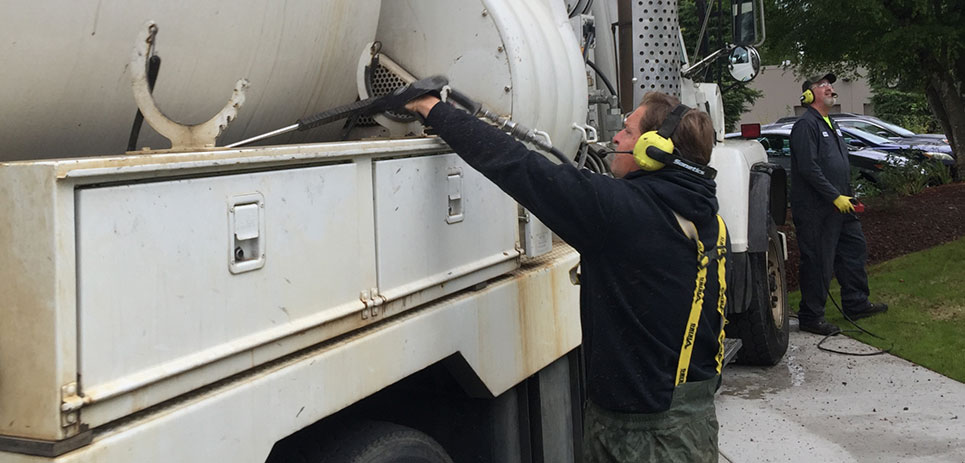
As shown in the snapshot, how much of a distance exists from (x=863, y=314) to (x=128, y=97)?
281 inches

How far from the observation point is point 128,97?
2324mm

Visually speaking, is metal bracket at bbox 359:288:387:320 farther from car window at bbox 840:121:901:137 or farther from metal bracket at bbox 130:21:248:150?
car window at bbox 840:121:901:137

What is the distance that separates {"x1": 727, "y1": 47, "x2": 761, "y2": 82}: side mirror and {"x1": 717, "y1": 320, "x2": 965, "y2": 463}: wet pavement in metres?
1.93

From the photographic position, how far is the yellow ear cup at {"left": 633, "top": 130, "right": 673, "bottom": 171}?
2.89 m

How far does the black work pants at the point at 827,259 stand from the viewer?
790 cm

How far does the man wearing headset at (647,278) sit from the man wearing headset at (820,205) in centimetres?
514

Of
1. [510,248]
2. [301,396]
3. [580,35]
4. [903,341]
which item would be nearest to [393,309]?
[301,396]

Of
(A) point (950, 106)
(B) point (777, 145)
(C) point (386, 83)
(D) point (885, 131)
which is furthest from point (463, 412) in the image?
(D) point (885, 131)

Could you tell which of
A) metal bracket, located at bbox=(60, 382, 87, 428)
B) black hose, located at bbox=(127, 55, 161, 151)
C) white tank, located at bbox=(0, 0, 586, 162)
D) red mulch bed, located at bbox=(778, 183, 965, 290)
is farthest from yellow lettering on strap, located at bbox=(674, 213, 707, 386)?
red mulch bed, located at bbox=(778, 183, 965, 290)

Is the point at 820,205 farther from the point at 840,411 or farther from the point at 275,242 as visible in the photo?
the point at 275,242

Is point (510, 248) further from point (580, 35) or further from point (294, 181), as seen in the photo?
point (580, 35)

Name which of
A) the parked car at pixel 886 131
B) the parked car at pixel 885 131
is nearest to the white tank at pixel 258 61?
the parked car at pixel 886 131

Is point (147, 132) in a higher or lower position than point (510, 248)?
higher

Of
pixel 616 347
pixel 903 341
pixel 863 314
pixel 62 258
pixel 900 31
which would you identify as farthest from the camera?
pixel 900 31
